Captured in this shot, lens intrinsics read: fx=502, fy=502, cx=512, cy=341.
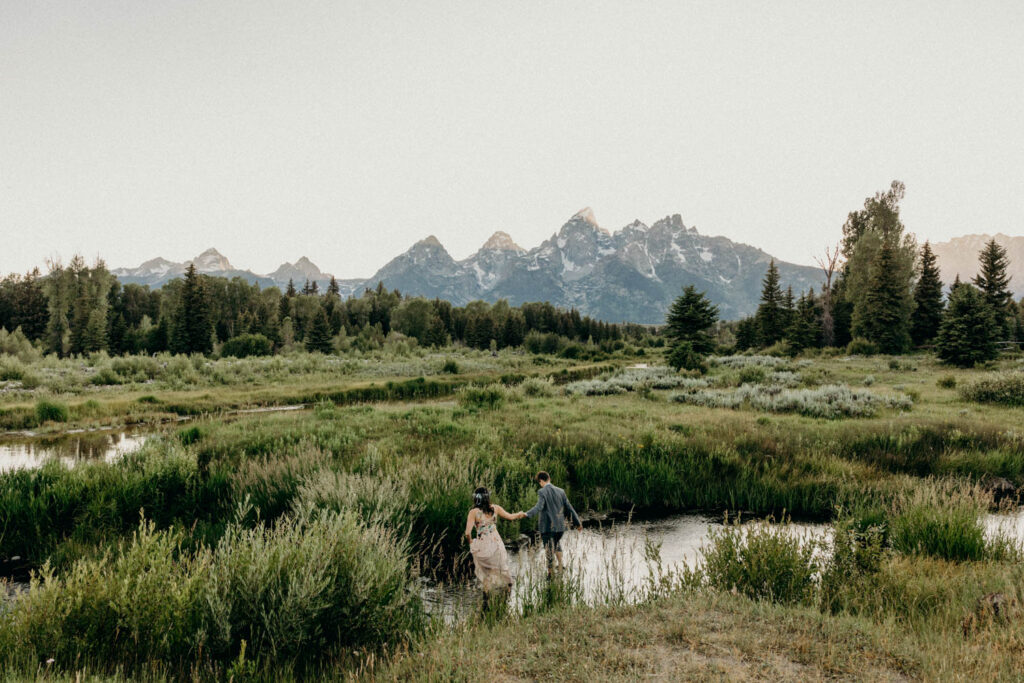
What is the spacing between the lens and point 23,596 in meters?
4.66

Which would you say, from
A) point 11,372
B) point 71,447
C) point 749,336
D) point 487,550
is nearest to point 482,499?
point 487,550

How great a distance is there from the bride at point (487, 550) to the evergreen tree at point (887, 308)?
2105 inches

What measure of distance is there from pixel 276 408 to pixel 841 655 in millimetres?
29989

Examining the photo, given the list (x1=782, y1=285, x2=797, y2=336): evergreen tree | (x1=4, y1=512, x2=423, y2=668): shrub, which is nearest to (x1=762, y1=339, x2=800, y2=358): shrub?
(x1=782, y1=285, x2=797, y2=336): evergreen tree

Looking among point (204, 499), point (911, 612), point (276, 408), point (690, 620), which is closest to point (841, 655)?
point (690, 620)

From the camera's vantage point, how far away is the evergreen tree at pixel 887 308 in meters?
46.9

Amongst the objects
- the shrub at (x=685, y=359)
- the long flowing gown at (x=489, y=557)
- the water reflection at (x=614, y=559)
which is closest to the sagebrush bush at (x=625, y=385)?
the shrub at (x=685, y=359)

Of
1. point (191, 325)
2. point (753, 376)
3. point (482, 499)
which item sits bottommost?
point (482, 499)

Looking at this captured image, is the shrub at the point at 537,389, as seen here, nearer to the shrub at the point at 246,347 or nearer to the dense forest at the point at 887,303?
the dense forest at the point at 887,303

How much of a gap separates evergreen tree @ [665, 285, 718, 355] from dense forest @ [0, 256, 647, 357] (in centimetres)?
4966

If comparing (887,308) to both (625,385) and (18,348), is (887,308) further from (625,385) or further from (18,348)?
(18,348)

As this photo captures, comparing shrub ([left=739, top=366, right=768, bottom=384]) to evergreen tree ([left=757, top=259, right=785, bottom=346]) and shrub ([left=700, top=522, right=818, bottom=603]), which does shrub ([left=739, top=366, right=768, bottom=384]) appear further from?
evergreen tree ([left=757, top=259, right=785, bottom=346])

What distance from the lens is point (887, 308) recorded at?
46875 mm

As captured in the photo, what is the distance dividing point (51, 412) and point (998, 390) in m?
41.9
